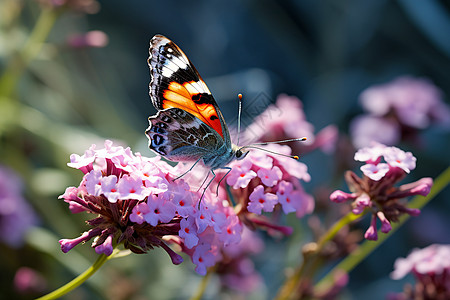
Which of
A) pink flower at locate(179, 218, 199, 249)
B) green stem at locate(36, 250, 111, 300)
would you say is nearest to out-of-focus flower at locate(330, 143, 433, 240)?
pink flower at locate(179, 218, 199, 249)

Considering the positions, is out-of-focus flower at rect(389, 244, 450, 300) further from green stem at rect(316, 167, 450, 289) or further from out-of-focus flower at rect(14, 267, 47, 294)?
out-of-focus flower at rect(14, 267, 47, 294)

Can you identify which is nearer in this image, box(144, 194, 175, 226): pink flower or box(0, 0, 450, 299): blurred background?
box(144, 194, 175, 226): pink flower

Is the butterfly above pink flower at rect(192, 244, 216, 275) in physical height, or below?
above

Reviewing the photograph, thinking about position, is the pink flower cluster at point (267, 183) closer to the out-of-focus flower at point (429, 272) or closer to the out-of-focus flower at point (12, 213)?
the out-of-focus flower at point (429, 272)

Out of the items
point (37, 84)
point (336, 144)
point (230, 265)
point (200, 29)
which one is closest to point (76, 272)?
point (230, 265)

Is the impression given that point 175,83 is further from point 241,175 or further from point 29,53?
point 29,53
